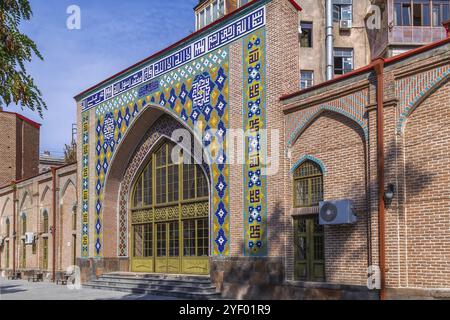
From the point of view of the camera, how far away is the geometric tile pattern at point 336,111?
39.4 feet

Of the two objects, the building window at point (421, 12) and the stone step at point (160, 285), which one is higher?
the building window at point (421, 12)

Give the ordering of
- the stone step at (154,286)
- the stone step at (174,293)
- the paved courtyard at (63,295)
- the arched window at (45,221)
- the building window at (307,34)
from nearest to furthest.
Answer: the stone step at (174,293) < the stone step at (154,286) < the paved courtyard at (63,295) < the arched window at (45,221) < the building window at (307,34)

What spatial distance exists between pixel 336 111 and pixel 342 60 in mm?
16304

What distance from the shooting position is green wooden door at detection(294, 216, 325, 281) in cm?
1288

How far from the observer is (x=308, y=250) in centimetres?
1315

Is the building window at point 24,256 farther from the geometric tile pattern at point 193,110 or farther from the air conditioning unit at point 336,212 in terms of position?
the air conditioning unit at point 336,212

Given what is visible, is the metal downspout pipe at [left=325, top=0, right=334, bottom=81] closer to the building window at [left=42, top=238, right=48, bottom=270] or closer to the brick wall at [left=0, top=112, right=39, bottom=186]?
the building window at [left=42, top=238, right=48, bottom=270]

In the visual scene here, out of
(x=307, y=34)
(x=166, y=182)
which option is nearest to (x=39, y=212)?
(x=166, y=182)

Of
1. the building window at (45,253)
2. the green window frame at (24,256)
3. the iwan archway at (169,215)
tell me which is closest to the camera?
the iwan archway at (169,215)

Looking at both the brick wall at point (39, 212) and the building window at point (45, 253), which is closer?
the brick wall at point (39, 212)

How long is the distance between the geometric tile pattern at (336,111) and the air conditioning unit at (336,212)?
4.75ft

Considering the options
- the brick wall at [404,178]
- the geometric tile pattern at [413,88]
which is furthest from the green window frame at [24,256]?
the geometric tile pattern at [413,88]

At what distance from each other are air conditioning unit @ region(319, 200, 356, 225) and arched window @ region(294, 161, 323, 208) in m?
0.67

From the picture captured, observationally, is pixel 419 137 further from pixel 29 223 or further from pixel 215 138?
pixel 29 223
